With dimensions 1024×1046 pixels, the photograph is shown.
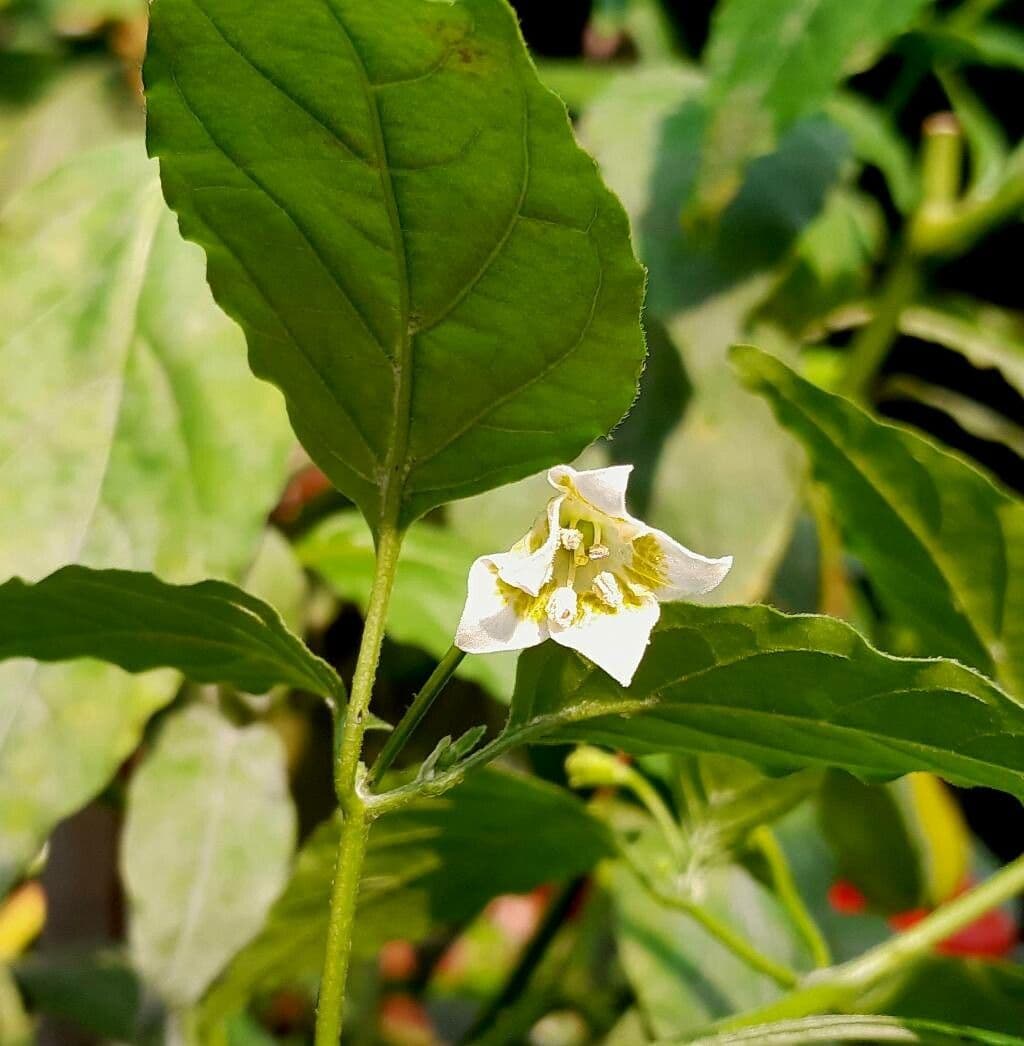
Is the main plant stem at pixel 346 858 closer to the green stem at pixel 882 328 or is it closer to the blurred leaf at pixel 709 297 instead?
the blurred leaf at pixel 709 297

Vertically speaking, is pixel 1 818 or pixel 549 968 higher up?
pixel 1 818

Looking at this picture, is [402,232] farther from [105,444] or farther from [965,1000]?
[965,1000]

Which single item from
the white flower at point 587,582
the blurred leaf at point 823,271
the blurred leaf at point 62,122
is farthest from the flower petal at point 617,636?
the blurred leaf at point 62,122

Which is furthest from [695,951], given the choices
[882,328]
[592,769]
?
[882,328]

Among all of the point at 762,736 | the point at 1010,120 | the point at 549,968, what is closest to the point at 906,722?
the point at 762,736

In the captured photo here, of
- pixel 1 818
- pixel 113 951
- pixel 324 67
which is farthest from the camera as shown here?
pixel 113 951

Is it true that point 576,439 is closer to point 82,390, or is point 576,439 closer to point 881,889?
point 82,390

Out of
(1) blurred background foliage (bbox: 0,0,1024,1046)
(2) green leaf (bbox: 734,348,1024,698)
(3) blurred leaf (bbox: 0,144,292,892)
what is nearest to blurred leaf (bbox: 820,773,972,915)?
(1) blurred background foliage (bbox: 0,0,1024,1046)
